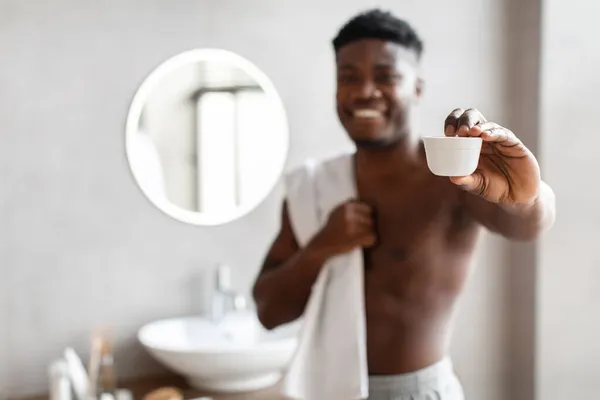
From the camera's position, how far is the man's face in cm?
121

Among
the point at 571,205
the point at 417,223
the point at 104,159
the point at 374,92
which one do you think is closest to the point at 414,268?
the point at 417,223

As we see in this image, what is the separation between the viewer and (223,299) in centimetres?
200

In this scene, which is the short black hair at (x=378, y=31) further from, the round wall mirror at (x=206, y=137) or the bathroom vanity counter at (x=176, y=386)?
the bathroom vanity counter at (x=176, y=386)

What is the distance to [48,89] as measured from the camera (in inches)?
72.2

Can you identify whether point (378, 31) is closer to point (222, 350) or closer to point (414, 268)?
point (414, 268)

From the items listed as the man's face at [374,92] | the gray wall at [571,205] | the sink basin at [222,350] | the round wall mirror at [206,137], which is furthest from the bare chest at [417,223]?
the gray wall at [571,205]

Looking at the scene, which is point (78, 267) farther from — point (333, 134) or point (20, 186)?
point (333, 134)

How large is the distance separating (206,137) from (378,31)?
91 cm

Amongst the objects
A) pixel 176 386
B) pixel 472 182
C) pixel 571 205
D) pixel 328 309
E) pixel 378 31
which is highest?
pixel 378 31

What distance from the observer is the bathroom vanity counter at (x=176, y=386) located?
1.78m

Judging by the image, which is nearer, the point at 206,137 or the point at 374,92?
the point at 374,92

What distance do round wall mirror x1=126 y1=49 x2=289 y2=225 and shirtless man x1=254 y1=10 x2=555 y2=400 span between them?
2.61ft

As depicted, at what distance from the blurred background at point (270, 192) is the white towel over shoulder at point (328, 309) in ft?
2.44

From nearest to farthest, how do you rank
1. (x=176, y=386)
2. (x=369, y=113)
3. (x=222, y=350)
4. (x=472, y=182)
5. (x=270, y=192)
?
(x=472, y=182), (x=369, y=113), (x=222, y=350), (x=176, y=386), (x=270, y=192)
